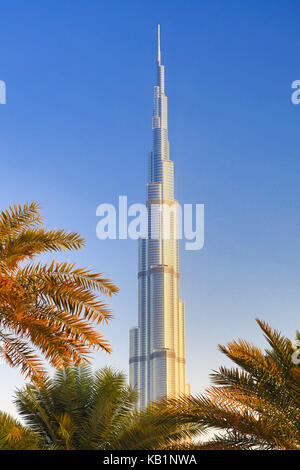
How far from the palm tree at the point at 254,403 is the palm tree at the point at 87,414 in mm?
3401

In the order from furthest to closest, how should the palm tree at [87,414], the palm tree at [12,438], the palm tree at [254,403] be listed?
the palm tree at [87,414], the palm tree at [12,438], the palm tree at [254,403]

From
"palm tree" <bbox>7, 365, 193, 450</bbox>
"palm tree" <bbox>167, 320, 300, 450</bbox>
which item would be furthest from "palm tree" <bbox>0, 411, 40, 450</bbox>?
"palm tree" <bbox>167, 320, 300, 450</bbox>

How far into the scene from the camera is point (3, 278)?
15172 mm

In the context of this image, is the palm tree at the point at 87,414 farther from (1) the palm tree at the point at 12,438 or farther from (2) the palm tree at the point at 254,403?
(2) the palm tree at the point at 254,403

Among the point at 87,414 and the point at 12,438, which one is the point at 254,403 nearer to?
the point at 12,438

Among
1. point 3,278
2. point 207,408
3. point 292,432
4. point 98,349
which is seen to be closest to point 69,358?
point 98,349

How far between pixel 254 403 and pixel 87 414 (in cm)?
794

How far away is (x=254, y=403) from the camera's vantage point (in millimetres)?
14188

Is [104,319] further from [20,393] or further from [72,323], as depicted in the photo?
[20,393]

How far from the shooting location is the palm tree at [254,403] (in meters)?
14.0

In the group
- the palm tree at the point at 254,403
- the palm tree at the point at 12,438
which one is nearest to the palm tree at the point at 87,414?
the palm tree at the point at 12,438
